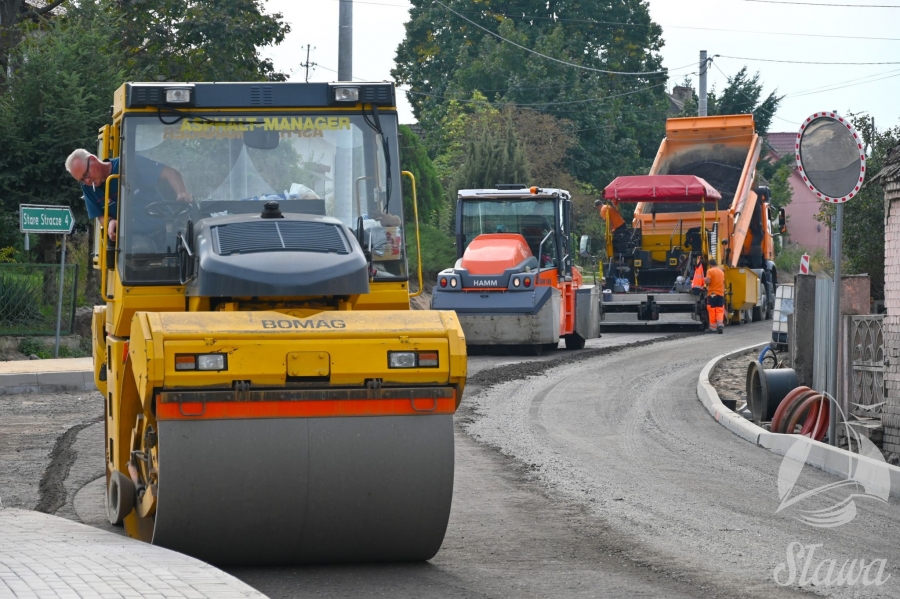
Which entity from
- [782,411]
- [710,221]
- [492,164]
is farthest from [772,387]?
[492,164]

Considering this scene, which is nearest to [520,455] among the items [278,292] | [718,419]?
[718,419]

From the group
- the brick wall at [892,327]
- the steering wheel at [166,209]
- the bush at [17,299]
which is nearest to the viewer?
the steering wheel at [166,209]

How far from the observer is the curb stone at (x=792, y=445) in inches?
370

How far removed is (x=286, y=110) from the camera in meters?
7.61

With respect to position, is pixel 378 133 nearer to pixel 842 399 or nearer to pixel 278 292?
pixel 278 292

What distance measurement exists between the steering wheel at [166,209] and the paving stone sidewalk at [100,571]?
1.85m

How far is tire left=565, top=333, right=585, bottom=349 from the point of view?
2309cm

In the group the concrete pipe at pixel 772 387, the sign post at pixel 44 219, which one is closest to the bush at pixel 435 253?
the sign post at pixel 44 219

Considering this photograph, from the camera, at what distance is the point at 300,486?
6.18m

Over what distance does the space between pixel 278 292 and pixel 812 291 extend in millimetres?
8826

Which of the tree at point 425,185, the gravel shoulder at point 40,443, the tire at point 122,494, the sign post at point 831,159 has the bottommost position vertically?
the gravel shoulder at point 40,443

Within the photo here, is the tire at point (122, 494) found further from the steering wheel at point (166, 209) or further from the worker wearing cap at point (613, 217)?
the worker wearing cap at point (613, 217)

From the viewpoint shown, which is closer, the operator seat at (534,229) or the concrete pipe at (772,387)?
the concrete pipe at (772,387)

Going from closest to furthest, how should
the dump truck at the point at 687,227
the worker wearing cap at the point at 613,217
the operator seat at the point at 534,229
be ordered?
the operator seat at the point at 534,229 → the dump truck at the point at 687,227 → the worker wearing cap at the point at 613,217
